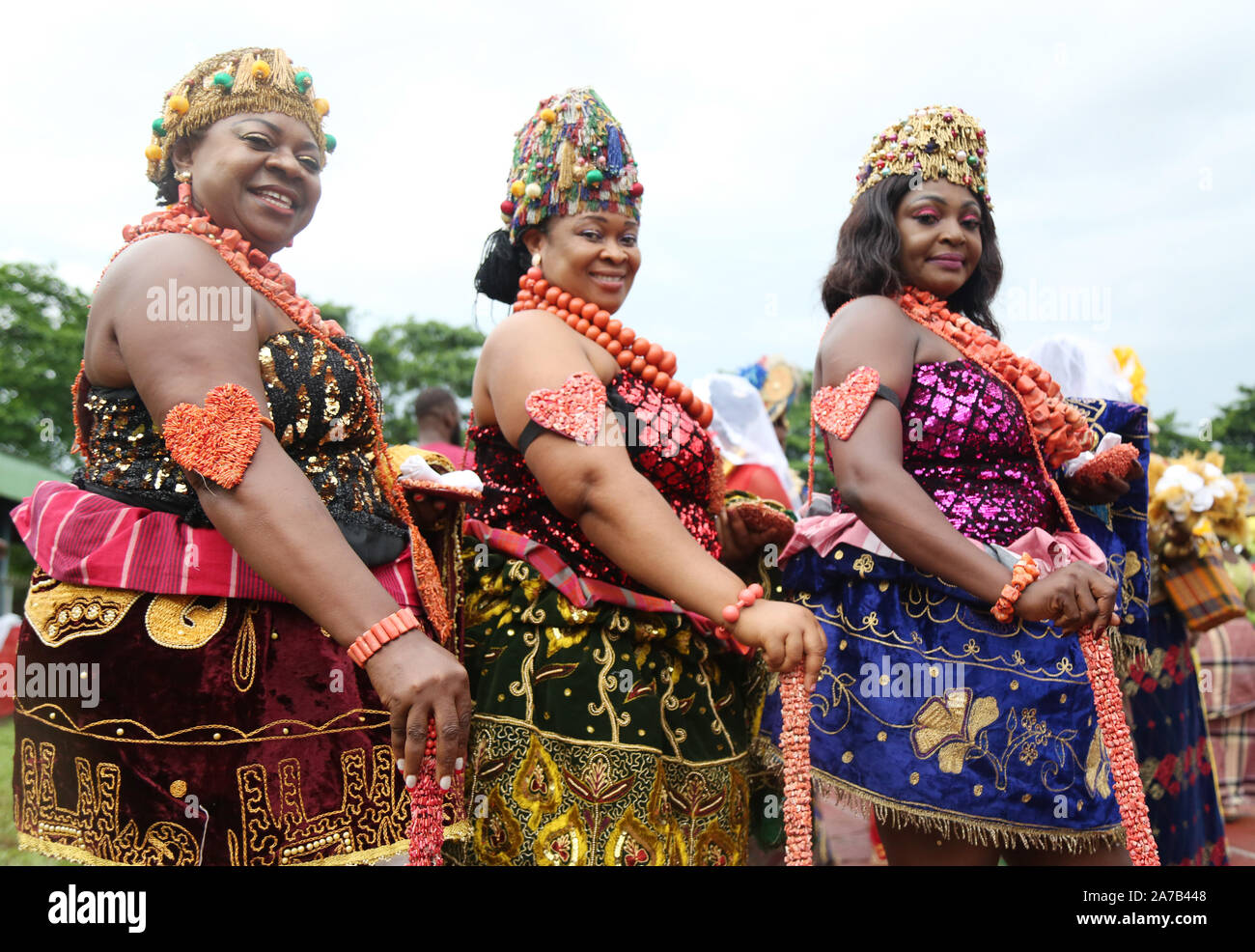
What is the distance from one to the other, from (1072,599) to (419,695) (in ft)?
4.37

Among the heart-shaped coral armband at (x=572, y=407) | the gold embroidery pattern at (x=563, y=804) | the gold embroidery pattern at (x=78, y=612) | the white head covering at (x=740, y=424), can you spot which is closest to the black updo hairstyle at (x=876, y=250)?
the heart-shaped coral armband at (x=572, y=407)

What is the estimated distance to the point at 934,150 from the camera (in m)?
2.46

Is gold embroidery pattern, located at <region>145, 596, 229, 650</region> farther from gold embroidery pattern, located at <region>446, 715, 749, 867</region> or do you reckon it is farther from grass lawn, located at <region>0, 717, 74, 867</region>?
grass lawn, located at <region>0, 717, 74, 867</region>

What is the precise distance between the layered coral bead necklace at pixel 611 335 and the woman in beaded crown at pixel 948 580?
364 mm

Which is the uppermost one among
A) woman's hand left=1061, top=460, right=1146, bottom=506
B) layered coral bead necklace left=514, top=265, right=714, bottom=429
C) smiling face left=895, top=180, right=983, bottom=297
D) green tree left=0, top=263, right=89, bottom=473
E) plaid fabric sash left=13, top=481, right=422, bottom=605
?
green tree left=0, top=263, right=89, bottom=473

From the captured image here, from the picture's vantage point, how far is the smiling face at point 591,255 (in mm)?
2156

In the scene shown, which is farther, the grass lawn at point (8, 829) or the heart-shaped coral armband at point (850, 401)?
the grass lawn at point (8, 829)

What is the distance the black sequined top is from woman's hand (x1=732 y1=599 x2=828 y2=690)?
664 millimetres

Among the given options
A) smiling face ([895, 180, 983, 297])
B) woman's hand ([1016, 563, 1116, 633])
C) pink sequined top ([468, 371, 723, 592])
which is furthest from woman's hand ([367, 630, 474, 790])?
smiling face ([895, 180, 983, 297])

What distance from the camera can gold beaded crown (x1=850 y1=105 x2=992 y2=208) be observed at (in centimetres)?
246

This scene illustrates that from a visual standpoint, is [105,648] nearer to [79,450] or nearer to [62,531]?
[62,531]

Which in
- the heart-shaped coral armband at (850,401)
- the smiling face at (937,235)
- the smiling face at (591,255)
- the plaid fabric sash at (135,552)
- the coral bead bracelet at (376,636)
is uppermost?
the smiling face at (937,235)

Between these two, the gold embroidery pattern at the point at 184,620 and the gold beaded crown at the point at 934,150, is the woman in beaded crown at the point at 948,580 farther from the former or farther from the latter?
the gold embroidery pattern at the point at 184,620

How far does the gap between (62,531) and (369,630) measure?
59 cm
